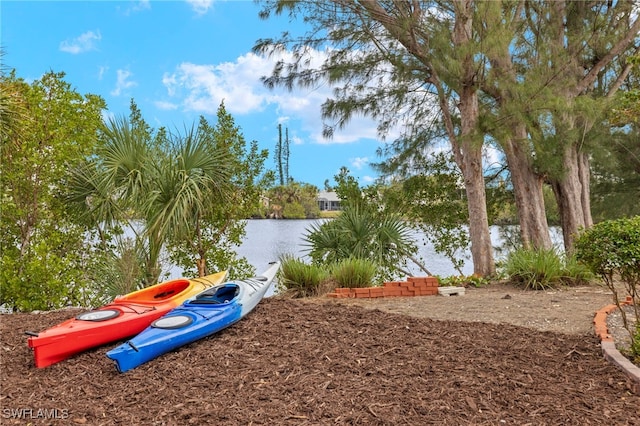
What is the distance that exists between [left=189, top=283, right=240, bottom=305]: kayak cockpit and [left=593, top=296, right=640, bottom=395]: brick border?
3.27 m

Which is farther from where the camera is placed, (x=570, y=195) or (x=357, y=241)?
(x=570, y=195)

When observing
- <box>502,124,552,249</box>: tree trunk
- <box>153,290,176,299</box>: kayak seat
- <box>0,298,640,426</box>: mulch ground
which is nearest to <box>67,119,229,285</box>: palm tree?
<box>153,290,176,299</box>: kayak seat

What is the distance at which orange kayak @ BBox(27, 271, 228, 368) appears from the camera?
158 inches

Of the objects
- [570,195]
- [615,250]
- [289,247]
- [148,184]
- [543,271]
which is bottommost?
[543,271]

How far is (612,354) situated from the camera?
3.74m

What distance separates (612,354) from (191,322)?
133 inches

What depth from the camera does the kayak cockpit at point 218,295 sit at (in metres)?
4.66

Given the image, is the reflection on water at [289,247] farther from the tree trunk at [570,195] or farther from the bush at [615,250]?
the bush at [615,250]

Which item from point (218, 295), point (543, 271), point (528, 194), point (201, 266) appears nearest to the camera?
point (218, 295)

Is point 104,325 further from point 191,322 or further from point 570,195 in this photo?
point 570,195

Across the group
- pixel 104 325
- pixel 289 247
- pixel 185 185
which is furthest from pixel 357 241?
pixel 104 325

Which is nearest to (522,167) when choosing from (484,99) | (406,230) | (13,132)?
(484,99)

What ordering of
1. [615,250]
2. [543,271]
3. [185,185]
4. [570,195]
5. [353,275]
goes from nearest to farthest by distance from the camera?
[615,250] < [185,185] < [353,275] < [543,271] < [570,195]

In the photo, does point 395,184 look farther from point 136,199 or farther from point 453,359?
point 453,359
